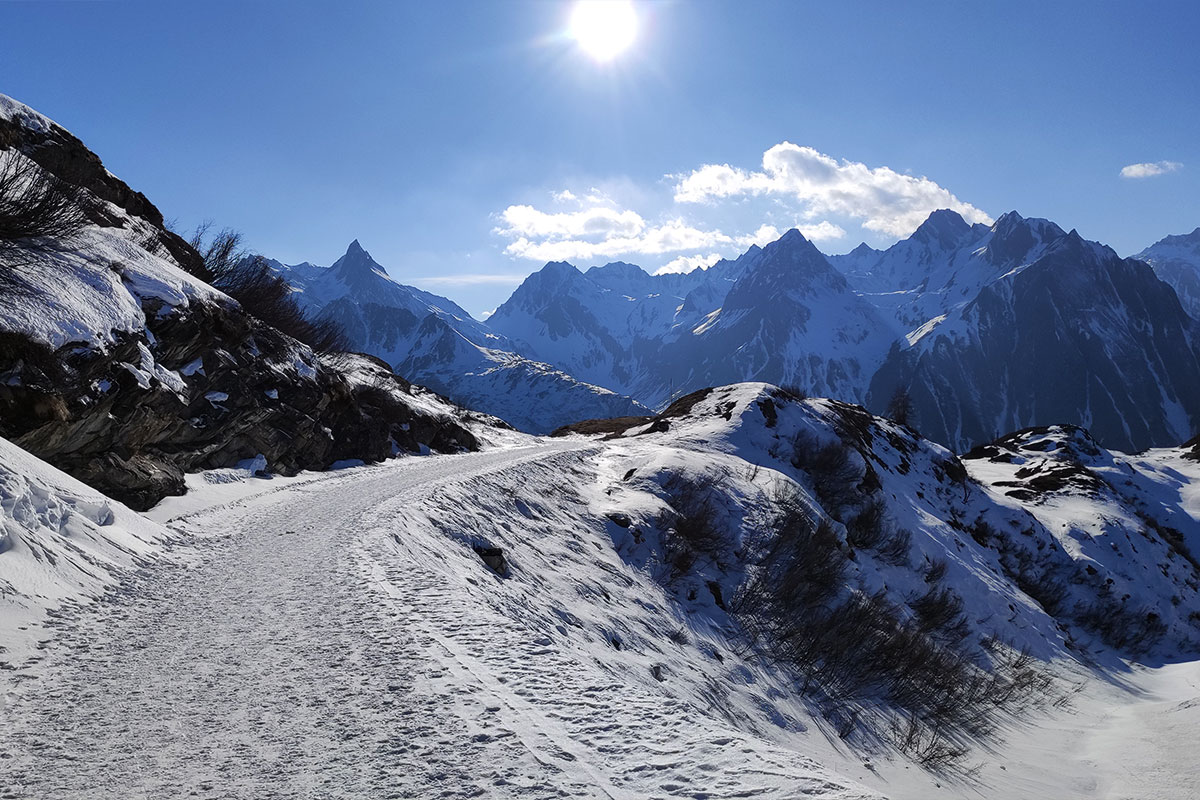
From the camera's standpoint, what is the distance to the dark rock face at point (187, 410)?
13.8 metres

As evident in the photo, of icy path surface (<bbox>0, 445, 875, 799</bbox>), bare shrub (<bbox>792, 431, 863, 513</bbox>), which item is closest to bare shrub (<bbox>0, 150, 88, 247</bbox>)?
icy path surface (<bbox>0, 445, 875, 799</bbox>)

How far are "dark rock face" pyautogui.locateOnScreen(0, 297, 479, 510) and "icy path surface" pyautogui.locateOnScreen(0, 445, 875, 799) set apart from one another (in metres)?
6.12

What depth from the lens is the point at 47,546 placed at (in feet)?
31.3

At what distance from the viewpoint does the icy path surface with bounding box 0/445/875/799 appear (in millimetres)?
5453

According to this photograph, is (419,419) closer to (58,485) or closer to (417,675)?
(58,485)

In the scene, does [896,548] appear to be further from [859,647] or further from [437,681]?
[437,681]

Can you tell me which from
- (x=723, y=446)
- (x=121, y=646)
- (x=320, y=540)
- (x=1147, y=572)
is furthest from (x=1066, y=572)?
(x=121, y=646)

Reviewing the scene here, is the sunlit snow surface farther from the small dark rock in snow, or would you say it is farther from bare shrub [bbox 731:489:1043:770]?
bare shrub [bbox 731:489:1043:770]

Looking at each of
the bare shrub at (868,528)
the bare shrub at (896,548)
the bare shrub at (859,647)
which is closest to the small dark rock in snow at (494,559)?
the bare shrub at (859,647)

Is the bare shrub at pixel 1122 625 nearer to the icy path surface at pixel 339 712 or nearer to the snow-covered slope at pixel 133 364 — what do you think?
the snow-covered slope at pixel 133 364

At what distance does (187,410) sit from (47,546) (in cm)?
1256

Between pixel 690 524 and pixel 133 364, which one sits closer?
pixel 133 364

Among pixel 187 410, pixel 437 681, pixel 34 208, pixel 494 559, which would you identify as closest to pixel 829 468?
pixel 494 559

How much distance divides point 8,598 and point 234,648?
3.06 m
